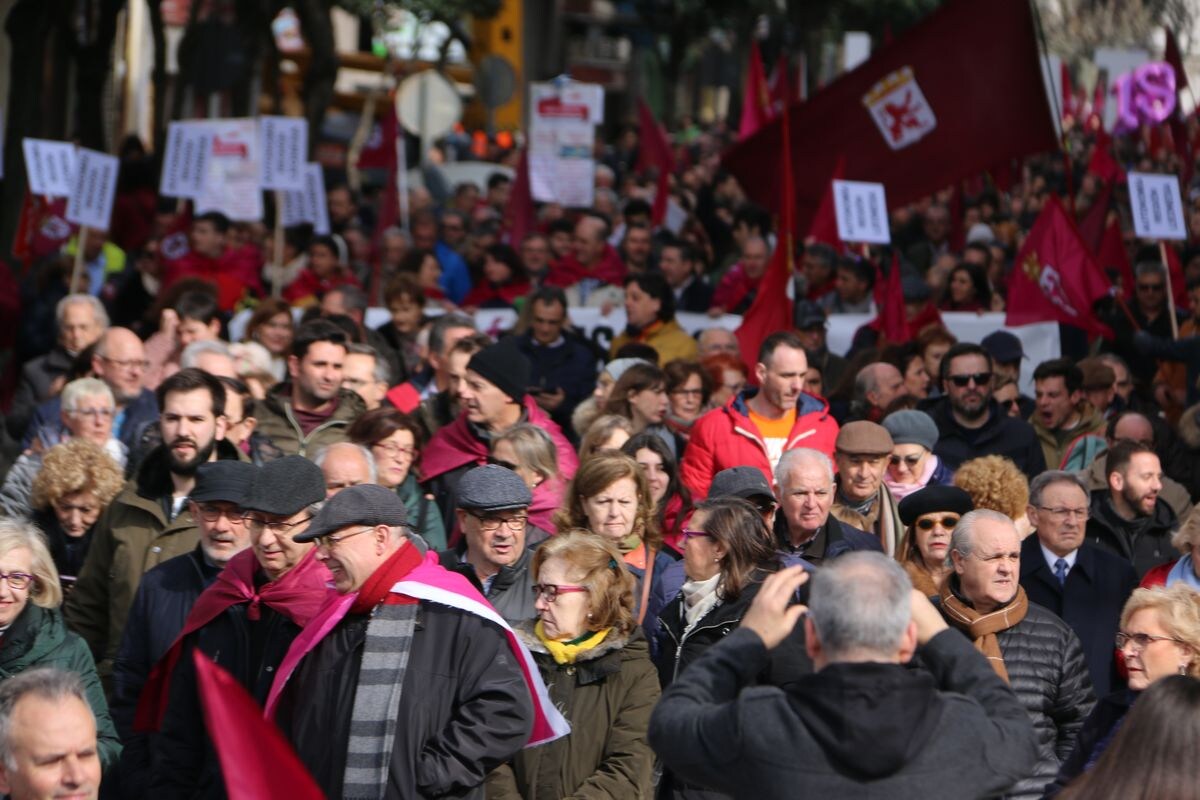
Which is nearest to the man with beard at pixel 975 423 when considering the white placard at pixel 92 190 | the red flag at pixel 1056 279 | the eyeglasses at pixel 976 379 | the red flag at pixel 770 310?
the eyeglasses at pixel 976 379

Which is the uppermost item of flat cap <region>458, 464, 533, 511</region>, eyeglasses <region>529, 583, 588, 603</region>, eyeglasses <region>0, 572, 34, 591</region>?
flat cap <region>458, 464, 533, 511</region>

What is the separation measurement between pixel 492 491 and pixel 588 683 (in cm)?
89

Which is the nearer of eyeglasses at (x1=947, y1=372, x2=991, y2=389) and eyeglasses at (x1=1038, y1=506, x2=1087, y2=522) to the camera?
eyeglasses at (x1=1038, y1=506, x2=1087, y2=522)

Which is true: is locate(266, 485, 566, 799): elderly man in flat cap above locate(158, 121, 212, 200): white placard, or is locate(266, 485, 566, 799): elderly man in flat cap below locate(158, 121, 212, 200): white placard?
below

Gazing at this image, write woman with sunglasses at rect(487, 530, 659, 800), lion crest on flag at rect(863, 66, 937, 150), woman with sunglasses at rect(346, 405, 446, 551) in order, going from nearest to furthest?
1. woman with sunglasses at rect(487, 530, 659, 800)
2. woman with sunglasses at rect(346, 405, 446, 551)
3. lion crest on flag at rect(863, 66, 937, 150)

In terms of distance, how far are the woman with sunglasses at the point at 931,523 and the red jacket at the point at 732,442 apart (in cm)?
151

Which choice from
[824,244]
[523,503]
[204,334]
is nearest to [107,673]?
[523,503]

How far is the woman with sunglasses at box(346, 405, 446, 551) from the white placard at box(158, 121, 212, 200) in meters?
7.38

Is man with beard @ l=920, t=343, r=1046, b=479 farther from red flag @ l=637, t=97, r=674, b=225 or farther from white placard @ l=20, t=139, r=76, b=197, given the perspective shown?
red flag @ l=637, t=97, r=674, b=225

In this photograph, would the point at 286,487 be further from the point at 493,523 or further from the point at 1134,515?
the point at 1134,515

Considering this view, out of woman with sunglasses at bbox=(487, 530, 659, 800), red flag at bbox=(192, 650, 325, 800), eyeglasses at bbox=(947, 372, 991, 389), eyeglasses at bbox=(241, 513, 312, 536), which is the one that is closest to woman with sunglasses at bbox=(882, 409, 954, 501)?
eyeglasses at bbox=(947, 372, 991, 389)

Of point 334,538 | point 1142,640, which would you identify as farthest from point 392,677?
point 1142,640

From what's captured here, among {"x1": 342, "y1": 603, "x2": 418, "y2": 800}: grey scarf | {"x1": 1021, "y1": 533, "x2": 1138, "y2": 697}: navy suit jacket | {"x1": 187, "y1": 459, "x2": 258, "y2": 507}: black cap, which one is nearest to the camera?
{"x1": 342, "y1": 603, "x2": 418, "y2": 800}: grey scarf

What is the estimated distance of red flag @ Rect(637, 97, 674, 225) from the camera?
1891cm
